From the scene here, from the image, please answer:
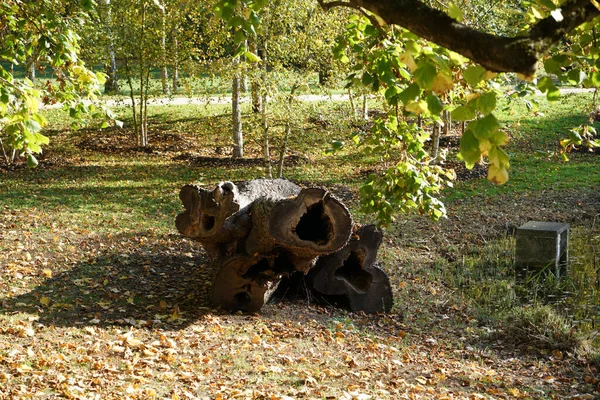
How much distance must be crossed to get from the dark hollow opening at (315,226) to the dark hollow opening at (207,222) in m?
0.84

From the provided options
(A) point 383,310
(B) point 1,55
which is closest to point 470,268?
(A) point 383,310

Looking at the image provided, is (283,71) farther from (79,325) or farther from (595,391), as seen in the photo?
(595,391)

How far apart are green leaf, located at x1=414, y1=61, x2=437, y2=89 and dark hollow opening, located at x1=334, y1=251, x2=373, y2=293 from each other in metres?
4.92

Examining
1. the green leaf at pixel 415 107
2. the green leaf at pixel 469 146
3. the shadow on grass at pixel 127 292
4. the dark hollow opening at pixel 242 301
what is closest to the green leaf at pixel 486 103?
the green leaf at pixel 469 146

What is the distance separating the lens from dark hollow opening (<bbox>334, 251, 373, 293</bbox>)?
734cm

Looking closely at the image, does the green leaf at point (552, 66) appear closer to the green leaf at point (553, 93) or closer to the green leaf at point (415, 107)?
the green leaf at point (553, 93)

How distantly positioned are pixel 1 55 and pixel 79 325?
2.52 m

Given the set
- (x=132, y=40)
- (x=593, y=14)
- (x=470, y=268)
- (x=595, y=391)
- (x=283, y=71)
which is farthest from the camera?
(x=132, y=40)

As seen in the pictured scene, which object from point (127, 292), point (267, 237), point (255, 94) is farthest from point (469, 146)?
point (255, 94)

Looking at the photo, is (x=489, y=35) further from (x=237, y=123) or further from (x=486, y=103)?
(x=237, y=123)

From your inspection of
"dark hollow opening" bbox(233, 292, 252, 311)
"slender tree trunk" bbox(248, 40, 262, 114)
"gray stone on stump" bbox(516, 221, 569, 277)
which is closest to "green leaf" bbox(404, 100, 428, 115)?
"dark hollow opening" bbox(233, 292, 252, 311)

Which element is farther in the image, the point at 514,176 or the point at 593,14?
the point at 514,176

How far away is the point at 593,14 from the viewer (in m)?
2.38

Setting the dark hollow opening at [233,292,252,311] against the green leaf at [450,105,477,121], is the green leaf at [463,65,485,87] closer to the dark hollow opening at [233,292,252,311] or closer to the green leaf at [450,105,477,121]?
the green leaf at [450,105,477,121]
